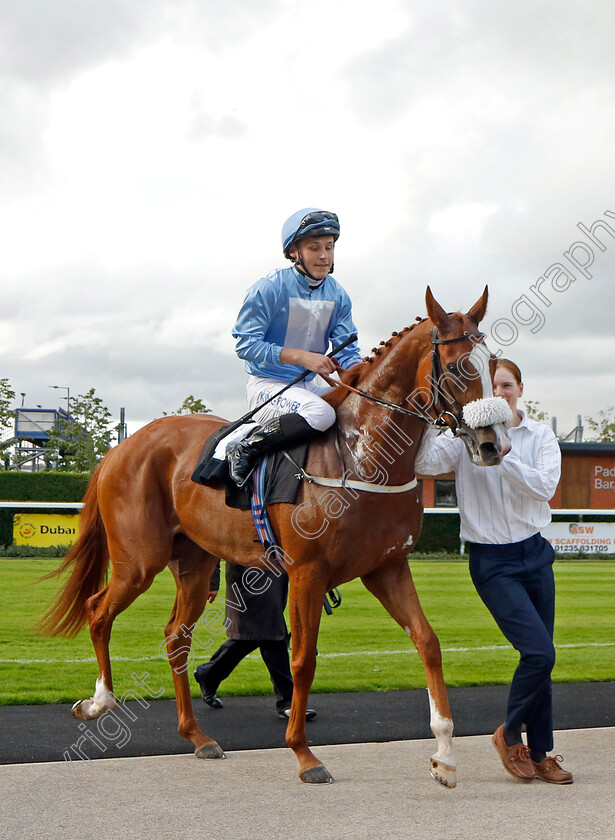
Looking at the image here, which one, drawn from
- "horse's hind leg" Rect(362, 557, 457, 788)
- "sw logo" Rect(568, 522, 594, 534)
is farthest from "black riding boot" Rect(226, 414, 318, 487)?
"sw logo" Rect(568, 522, 594, 534)

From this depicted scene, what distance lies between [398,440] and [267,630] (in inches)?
75.4

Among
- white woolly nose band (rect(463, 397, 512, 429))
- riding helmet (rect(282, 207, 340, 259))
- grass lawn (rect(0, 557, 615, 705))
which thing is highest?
riding helmet (rect(282, 207, 340, 259))

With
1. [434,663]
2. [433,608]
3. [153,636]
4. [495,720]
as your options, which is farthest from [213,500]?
[433,608]

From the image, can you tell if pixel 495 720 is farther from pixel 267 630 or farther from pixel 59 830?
pixel 59 830

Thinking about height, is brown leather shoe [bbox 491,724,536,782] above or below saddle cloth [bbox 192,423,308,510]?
below

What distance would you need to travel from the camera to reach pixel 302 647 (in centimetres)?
384

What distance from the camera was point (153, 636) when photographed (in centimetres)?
865

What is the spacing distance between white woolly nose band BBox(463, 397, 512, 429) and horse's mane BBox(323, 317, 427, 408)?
2.23ft

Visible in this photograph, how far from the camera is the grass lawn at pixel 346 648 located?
6363 millimetres

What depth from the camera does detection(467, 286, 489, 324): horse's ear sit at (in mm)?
3650

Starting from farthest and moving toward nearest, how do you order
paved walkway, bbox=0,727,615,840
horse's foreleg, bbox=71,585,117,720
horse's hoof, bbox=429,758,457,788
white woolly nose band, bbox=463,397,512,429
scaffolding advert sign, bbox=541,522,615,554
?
scaffolding advert sign, bbox=541,522,615,554, horse's foreleg, bbox=71,585,117,720, horse's hoof, bbox=429,758,457,788, white woolly nose band, bbox=463,397,512,429, paved walkway, bbox=0,727,615,840

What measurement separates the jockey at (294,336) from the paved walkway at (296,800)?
54.8 inches

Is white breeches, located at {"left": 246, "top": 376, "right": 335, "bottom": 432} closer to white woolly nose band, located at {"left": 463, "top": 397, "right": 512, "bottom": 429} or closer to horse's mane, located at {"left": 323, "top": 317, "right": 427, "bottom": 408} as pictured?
horse's mane, located at {"left": 323, "top": 317, "right": 427, "bottom": 408}

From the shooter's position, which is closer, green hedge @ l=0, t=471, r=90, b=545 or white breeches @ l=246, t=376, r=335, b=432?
white breeches @ l=246, t=376, r=335, b=432
